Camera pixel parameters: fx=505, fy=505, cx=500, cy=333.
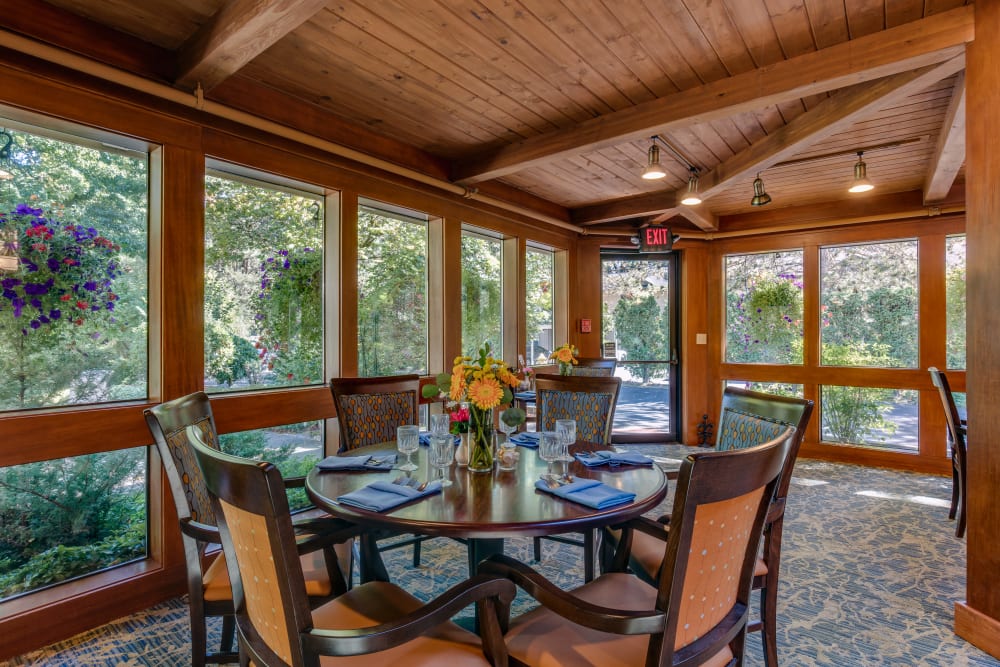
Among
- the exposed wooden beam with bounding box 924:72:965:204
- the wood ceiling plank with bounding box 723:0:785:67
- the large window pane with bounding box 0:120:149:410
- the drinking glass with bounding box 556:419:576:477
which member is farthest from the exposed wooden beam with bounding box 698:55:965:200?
the large window pane with bounding box 0:120:149:410

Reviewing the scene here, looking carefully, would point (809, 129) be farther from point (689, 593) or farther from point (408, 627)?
point (408, 627)

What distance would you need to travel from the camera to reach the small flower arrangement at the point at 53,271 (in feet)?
6.97

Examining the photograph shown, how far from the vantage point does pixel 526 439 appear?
2473mm

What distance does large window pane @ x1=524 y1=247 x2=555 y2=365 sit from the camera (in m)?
5.09

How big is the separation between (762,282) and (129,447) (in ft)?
18.8

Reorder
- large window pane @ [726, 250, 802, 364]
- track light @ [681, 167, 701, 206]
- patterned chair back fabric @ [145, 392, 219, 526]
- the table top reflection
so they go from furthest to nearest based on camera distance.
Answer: large window pane @ [726, 250, 802, 364] < track light @ [681, 167, 701, 206] < patterned chair back fabric @ [145, 392, 219, 526] < the table top reflection

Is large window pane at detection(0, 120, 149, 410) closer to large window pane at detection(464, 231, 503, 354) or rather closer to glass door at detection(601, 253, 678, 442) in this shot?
large window pane at detection(464, 231, 503, 354)

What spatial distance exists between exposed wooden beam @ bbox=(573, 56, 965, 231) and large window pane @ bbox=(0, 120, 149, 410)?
3.56 m

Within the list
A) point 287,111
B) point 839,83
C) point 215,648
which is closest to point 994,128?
point 839,83

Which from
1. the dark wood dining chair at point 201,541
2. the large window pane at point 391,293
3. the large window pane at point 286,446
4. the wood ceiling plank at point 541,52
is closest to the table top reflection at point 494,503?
the dark wood dining chair at point 201,541

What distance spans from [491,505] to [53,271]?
2199 mm

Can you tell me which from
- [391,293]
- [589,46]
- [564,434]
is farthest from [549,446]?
[391,293]

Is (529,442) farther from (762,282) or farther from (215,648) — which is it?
(762,282)

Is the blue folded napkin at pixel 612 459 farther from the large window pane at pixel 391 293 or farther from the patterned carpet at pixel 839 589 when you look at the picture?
the large window pane at pixel 391 293
